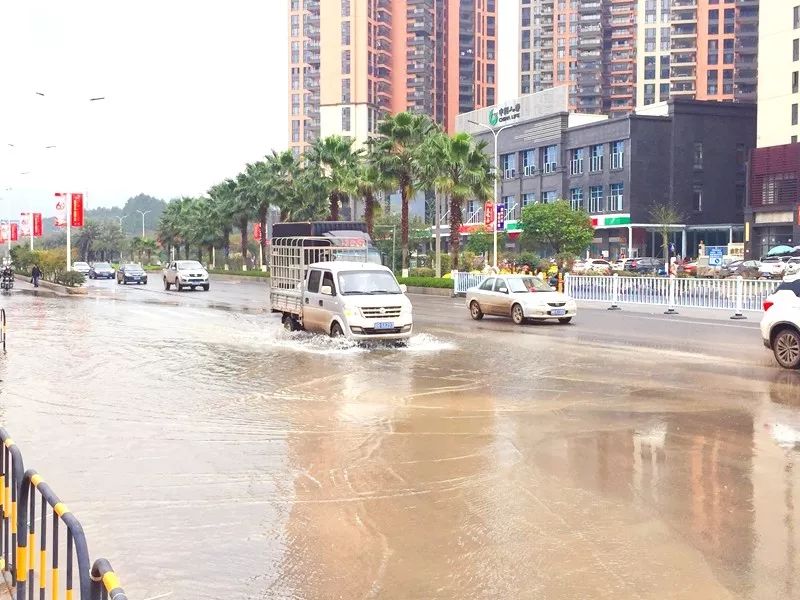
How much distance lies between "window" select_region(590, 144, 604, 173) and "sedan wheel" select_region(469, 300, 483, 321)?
6153 cm

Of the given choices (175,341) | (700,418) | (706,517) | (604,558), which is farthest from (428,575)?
(175,341)

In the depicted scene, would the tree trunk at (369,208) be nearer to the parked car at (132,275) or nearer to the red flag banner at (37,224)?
the parked car at (132,275)

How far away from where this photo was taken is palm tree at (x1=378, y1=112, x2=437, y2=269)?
4850 centimetres

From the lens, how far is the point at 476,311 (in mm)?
27984

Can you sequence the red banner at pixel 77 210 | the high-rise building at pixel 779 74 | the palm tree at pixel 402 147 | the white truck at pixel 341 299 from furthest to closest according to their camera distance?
1. the high-rise building at pixel 779 74
2. the red banner at pixel 77 210
3. the palm tree at pixel 402 147
4. the white truck at pixel 341 299

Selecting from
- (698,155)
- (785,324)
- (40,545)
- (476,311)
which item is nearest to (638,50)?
(698,155)

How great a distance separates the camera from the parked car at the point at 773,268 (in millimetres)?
47031

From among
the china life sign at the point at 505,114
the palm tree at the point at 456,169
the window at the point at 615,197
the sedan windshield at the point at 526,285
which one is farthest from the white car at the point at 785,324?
the china life sign at the point at 505,114

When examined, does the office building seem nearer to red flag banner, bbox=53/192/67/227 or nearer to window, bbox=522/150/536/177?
window, bbox=522/150/536/177

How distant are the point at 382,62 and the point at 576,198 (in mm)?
64104

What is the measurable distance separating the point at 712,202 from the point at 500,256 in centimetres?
3263

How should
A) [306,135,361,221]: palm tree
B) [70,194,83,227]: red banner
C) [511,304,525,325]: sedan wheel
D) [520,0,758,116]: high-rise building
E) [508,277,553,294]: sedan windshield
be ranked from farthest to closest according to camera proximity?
[520,0,758,116]: high-rise building, [306,135,361,221]: palm tree, [70,194,83,227]: red banner, [508,277,553,294]: sedan windshield, [511,304,525,325]: sedan wheel

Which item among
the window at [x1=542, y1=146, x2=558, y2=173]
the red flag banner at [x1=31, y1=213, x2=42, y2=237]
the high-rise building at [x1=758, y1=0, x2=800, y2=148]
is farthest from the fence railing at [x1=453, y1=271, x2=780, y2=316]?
the window at [x1=542, y1=146, x2=558, y2=173]

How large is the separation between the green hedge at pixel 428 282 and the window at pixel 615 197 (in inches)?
1515
